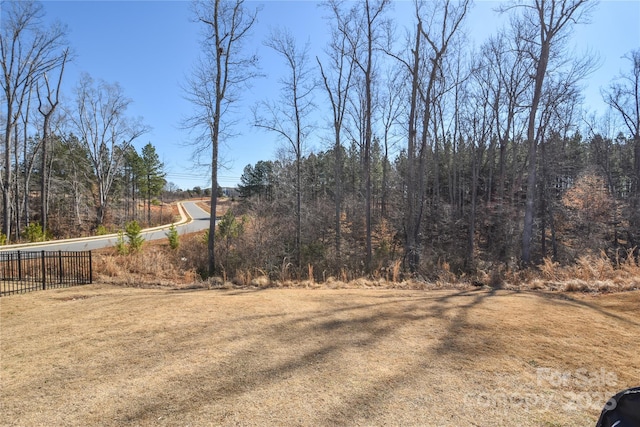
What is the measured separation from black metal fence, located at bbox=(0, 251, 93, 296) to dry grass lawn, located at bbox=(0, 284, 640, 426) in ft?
11.7

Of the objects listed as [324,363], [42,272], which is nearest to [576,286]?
[324,363]

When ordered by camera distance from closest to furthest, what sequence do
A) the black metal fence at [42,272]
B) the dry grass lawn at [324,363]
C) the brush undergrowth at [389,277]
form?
1. the dry grass lawn at [324,363]
2. the brush undergrowth at [389,277]
3. the black metal fence at [42,272]

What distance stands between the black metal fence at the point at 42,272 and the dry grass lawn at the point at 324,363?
11.7 feet

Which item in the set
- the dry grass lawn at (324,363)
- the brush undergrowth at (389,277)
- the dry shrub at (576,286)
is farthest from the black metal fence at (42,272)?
the dry shrub at (576,286)

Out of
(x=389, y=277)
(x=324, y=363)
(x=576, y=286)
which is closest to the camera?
(x=324, y=363)

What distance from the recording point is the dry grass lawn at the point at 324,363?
2.60 metres

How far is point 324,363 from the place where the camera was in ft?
11.4

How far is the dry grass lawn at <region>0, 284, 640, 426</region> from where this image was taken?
260cm

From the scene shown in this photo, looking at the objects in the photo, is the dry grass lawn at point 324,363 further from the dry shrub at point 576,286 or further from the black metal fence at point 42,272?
the black metal fence at point 42,272

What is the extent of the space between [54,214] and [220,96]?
973 inches

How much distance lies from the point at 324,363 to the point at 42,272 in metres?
10.4

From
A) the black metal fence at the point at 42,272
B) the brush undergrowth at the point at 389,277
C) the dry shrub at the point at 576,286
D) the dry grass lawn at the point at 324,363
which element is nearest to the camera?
the dry grass lawn at the point at 324,363

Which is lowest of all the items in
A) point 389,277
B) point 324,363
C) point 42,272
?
point 389,277

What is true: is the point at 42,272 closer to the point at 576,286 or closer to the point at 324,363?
the point at 324,363
